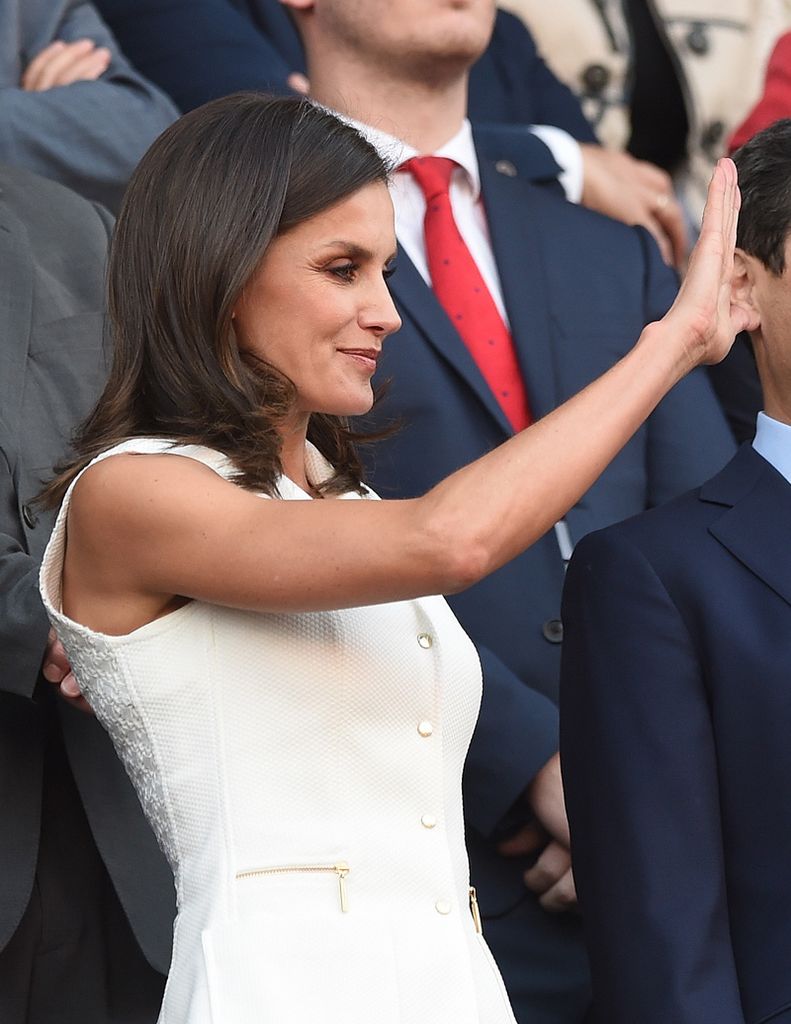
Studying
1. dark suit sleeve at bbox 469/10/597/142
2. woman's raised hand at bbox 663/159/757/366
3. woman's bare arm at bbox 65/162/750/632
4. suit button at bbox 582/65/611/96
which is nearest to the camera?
woman's bare arm at bbox 65/162/750/632


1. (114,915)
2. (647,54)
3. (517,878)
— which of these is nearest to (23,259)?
(114,915)

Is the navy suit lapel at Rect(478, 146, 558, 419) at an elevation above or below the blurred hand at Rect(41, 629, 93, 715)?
above

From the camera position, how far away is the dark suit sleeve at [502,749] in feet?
8.61

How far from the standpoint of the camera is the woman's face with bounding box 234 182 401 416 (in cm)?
196

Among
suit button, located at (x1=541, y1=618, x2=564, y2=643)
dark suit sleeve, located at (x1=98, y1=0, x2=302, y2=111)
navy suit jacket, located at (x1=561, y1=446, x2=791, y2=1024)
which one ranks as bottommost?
suit button, located at (x1=541, y1=618, x2=564, y2=643)

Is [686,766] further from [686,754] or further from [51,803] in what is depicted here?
[51,803]

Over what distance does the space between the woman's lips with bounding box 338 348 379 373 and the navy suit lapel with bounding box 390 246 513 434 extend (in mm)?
Answer: 913

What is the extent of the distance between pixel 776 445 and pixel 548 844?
2.36 feet

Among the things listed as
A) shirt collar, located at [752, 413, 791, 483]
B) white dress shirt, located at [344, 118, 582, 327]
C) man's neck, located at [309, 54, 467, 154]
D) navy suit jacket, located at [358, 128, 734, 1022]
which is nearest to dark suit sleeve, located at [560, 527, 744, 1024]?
shirt collar, located at [752, 413, 791, 483]

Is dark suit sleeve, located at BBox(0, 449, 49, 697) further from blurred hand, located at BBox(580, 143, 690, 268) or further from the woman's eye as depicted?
blurred hand, located at BBox(580, 143, 690, 268)

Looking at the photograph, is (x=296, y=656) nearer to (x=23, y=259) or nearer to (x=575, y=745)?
(x=575, y=745)

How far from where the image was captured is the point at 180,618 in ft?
6.06

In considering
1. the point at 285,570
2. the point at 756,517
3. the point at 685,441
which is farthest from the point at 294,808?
the point at 685,441

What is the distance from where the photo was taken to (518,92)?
14.0ft
